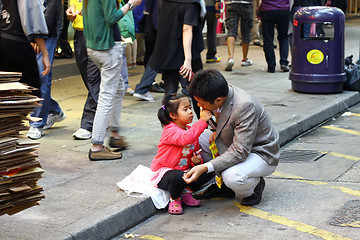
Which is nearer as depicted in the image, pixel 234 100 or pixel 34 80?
pixel 234 100

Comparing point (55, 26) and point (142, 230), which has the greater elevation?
point (55, 26)

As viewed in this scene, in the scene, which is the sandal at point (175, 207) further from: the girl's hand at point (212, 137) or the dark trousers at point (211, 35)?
the dark trousers at point (211, 35)

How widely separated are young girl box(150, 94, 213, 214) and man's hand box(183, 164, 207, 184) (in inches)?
3.0

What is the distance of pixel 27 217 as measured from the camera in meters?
4.59

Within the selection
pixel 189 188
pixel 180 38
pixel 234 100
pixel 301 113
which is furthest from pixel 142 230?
pixel 301 113

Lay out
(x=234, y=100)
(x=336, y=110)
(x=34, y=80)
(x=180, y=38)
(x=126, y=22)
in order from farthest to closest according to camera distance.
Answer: (x=126, y=22) → (x=336, y=110) → (x=180, y=38) → (x=34, y=80) → (x=234, y=100)

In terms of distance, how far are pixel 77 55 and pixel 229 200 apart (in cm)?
264

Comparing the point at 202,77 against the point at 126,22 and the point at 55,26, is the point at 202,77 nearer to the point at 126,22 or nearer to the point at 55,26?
the point at 55,26

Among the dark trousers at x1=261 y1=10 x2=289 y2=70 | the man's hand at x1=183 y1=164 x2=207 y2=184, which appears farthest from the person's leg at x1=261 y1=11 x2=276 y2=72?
the man's hand at x1=183 y1=164 x2=207 y2=184

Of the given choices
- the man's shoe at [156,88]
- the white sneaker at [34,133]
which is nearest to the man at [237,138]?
the white sneaker at [34,133]

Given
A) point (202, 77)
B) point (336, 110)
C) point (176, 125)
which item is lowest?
point (336, 110)

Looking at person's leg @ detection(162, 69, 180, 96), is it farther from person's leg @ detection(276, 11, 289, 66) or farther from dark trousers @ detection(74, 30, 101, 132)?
person's leg @ detection(276, 11, 289, 66)

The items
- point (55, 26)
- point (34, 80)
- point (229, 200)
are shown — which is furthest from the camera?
point (55, 26)

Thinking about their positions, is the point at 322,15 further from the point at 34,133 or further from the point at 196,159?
the point at 196,159
